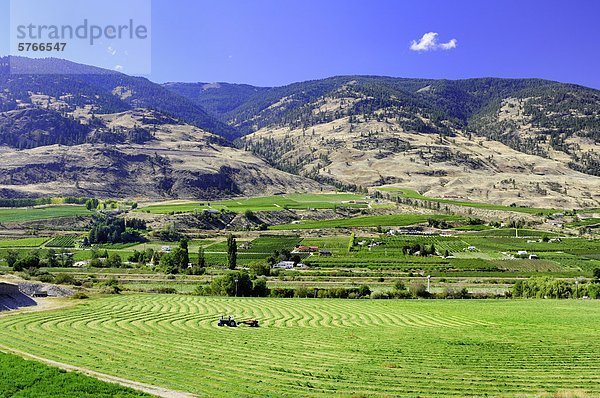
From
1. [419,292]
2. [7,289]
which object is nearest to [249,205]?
[419,292]

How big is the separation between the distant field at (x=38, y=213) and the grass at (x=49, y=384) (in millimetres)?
129594

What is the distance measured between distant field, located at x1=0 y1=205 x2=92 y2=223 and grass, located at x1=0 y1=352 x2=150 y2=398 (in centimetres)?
12959

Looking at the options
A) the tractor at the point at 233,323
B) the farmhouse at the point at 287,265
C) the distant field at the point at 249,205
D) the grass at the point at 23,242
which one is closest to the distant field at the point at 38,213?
the distant field at the point at 249,205

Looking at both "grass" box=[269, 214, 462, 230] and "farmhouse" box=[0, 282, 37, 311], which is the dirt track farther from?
"grass" box=[269, 214, 462, 230]

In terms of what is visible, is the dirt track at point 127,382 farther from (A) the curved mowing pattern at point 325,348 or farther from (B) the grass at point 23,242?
(B) the grass at point 23,242

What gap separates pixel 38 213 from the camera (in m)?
145

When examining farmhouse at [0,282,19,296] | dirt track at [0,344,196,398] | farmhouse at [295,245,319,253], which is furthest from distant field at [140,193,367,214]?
dirt track at [0,344,196,398]

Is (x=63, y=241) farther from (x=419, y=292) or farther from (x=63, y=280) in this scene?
(x=419, y=292)

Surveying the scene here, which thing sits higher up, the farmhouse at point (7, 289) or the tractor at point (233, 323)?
the farmhouse at point (7, 289)

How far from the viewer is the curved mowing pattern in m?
21.8

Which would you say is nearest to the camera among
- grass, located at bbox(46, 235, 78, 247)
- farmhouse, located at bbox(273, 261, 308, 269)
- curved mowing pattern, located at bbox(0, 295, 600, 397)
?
curved mowing pattern, located at bbox(0, 295, 600, 397)

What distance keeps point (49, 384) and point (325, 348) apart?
52.1 feet

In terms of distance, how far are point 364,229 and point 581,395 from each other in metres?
123

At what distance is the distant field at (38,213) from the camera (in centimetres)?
13662
